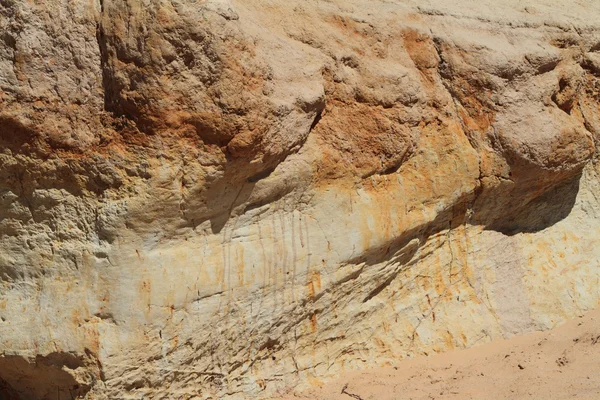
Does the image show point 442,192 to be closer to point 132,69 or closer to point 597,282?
point 597,282

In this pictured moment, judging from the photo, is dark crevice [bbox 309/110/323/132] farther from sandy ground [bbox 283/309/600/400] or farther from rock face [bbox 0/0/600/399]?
sandy ground [bbox 283/309/600/400]

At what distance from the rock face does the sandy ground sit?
4.7 inches

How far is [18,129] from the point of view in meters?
4.12

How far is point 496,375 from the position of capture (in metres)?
4.97

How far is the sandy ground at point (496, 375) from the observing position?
15.5ft

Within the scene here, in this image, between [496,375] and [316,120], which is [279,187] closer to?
[316,120]

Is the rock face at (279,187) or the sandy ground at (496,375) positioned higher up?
the rock face at (279,187)

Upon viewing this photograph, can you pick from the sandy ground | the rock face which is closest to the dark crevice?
the rock face

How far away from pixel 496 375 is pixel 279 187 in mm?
1652

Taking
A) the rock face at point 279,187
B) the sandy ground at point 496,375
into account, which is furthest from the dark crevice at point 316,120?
the sandy ground at point 496,375

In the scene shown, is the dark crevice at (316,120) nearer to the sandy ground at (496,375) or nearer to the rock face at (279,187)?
the rock face at (279,187)

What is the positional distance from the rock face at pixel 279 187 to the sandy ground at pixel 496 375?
12 cm

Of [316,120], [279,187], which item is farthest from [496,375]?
[316,120]

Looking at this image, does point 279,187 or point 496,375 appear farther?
point 496,375
